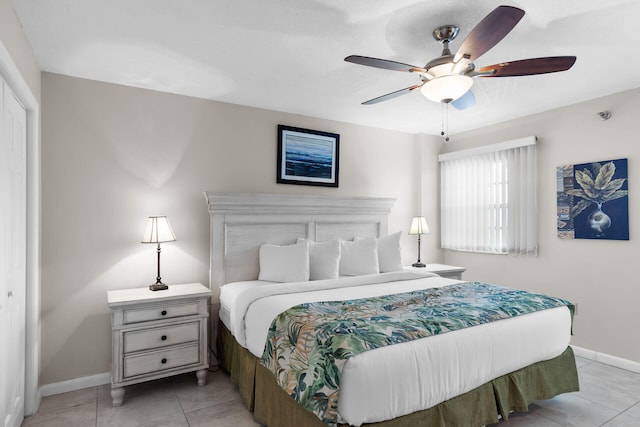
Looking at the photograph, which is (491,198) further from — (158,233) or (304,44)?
(158,233)

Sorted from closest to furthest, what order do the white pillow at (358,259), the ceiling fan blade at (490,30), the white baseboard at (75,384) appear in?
the ceiling fan blade at (490,30), the white baseboard at (75,384), the white pillow at (358,259)

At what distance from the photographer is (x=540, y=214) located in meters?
3.97

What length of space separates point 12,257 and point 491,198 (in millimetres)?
4506

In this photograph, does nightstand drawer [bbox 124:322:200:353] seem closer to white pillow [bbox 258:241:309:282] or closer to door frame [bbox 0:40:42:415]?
door frame [bbox 0:40:42:415]

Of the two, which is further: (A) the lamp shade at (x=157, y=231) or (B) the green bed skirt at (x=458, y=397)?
(A) the lamp shade at (x=157, y=231)

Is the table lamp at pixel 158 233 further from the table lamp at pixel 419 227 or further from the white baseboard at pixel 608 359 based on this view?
the white baseboard at pixel 608 359

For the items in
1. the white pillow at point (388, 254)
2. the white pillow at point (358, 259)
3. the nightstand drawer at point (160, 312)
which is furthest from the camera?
the white pillow at point (388, 254)

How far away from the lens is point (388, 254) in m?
3.96

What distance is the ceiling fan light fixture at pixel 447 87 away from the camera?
2.18 m

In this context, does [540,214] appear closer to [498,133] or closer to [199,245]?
[498,133]

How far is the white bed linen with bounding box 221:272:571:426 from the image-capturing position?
5.40ft

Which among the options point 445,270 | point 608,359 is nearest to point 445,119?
point 445,270

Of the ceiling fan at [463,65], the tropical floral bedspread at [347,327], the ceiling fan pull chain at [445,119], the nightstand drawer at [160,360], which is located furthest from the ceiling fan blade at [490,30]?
the nightstand drawer at [160,360]

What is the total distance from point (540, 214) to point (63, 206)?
4554 millimetres
